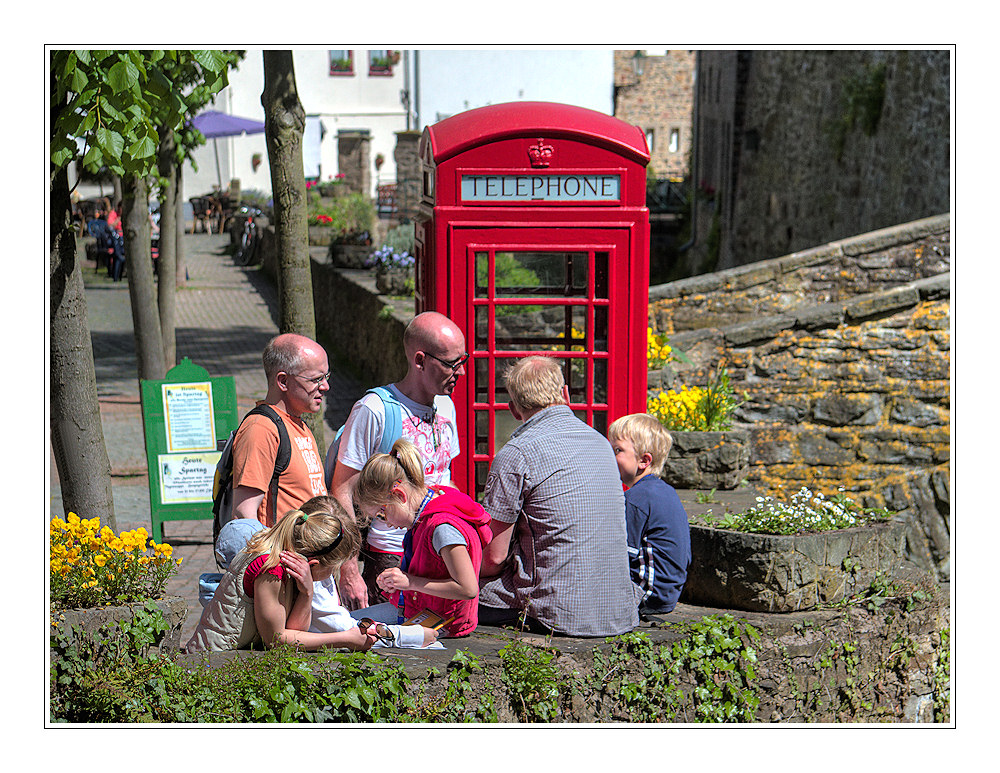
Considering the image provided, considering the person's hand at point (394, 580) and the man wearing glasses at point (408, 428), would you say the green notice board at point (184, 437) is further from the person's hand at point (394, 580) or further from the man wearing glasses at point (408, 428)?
the person's hand at point (394, 580)

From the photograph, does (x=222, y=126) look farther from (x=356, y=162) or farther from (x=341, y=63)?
(x=341, y=63)

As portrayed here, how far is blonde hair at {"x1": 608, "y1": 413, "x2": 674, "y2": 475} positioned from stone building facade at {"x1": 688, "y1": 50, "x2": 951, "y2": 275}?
9.95 meters

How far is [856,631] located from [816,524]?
20.1 inches

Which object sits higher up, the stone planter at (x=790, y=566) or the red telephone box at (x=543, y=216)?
the red telephone box at (x=543, y=216)

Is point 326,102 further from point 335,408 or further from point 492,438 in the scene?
point 492,438

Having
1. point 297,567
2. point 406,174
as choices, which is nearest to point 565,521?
point 297,567

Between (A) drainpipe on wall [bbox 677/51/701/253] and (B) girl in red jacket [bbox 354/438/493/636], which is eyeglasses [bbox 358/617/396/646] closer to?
(B) girl in red jacket [bbox 354/438/493/636]

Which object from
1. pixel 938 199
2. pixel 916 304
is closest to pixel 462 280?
pixel 916 304

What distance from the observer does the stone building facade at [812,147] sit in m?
14.4

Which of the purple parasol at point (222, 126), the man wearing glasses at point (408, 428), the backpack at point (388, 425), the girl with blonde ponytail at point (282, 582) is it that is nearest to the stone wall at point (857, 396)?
the man wearing glasses at point (408, 428)

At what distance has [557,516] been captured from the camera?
4.39m

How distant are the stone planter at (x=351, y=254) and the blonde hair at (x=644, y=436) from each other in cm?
1240

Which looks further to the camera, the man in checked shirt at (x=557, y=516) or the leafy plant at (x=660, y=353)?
the leafy plant at (x=660, y=353)

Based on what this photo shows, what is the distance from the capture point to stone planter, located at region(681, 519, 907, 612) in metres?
5.09
